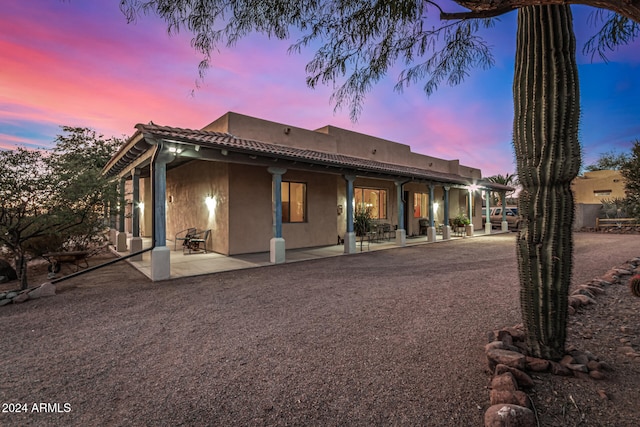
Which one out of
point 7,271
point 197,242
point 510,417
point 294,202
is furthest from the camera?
point 294,202

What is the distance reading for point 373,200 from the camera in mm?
13789

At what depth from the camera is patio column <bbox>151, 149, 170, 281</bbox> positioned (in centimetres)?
609

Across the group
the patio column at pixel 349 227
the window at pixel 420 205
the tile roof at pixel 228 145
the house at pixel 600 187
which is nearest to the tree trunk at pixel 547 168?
the tile roof at pixel 228 145

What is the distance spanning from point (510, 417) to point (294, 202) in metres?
9.42

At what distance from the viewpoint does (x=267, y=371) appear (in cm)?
249

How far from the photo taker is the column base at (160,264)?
6055 millimetres

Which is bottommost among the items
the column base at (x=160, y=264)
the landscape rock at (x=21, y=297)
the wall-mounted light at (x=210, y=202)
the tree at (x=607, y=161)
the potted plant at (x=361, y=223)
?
the landscape rock at (x=21, y=297)

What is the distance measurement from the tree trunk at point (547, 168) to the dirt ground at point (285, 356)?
0.52m

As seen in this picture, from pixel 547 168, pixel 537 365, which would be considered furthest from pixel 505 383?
pixel 547 168

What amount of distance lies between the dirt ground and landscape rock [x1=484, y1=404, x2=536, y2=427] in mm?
122

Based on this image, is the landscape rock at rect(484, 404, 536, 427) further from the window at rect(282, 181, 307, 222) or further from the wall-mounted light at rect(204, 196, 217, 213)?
the wall-mounted light at rect(204, 196, 217, 213)

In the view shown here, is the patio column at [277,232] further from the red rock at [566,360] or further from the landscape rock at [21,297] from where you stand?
the red rock at [566,360]

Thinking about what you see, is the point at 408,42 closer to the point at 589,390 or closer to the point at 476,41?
the point at 476,41

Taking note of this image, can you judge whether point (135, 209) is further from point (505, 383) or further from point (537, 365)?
point (537, 365)
